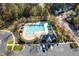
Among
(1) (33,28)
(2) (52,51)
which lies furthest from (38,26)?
(2) (52,51)

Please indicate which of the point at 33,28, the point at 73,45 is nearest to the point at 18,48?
the point at 33,28

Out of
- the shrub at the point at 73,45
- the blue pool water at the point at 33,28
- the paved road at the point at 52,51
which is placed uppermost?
the blue pool water at the point at 33,28

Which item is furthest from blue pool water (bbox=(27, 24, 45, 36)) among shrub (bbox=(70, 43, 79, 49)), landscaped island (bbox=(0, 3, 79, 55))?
shrub (bbox=(70, 43, 79, 49))

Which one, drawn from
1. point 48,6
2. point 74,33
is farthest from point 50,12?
point 74,33

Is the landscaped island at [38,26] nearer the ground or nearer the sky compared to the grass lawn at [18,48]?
nearer the sky

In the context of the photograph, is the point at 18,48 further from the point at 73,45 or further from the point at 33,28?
the point at 73,45

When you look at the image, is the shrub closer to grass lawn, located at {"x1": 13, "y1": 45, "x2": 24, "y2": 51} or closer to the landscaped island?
the landscaped island

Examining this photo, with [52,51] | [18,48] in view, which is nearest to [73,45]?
[52,51]

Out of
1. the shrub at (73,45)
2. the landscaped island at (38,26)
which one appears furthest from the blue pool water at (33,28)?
the shrub at (73,45)

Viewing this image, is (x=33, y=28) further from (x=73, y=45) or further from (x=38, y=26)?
(x=73, y=45)

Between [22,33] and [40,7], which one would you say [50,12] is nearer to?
[40,7]

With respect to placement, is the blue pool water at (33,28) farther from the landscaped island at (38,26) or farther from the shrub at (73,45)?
the shrub at (73,45)

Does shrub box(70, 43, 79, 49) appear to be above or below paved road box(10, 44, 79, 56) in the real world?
above
